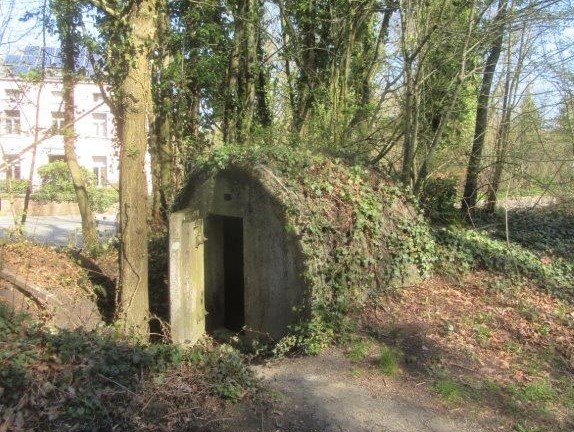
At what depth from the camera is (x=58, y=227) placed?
21.3 meters

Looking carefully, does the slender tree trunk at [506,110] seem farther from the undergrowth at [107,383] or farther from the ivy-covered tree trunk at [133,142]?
the undergrowth at [107,383]

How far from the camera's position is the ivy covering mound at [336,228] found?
24.6ft

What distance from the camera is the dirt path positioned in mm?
5047

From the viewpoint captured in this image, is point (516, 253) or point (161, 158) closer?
point (516, 253)

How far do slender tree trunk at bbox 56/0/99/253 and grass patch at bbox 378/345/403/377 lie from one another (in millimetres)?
7440

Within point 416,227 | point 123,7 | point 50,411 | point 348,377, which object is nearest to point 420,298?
point 416,227

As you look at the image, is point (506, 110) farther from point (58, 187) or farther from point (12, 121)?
point (58, 187)

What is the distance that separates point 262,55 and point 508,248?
8526 millimetres

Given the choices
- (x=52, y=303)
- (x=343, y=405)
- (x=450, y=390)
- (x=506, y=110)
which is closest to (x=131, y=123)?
(x=52, y=303)

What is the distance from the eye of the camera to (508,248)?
1024cm

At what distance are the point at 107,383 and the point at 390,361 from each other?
3.14 metres

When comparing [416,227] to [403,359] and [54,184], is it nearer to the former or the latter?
[403,359]

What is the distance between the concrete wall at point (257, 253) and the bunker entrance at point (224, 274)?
589mm

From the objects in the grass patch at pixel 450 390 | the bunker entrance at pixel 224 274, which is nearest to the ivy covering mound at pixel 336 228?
the bunker entrance at pixel 224 274
